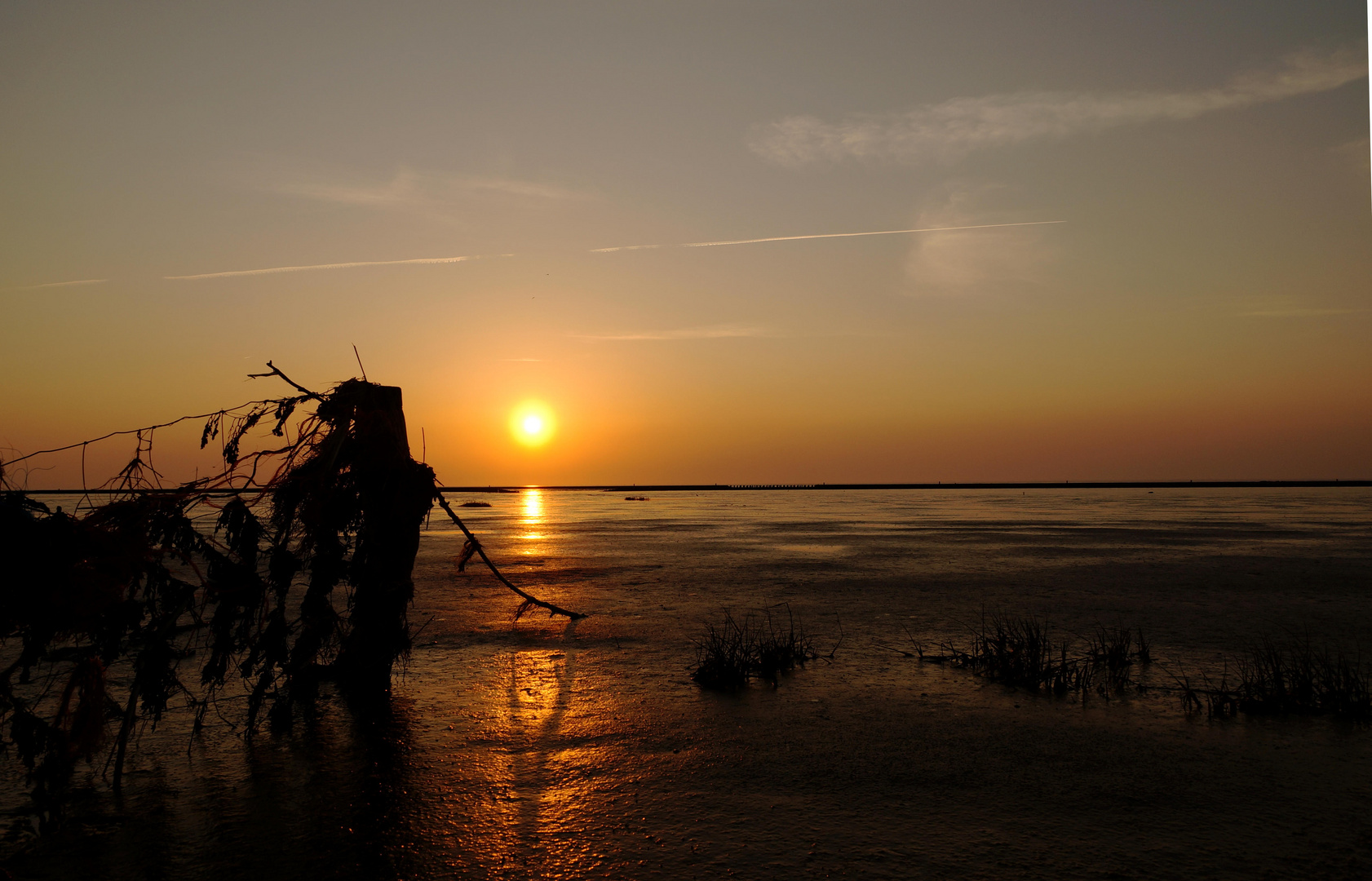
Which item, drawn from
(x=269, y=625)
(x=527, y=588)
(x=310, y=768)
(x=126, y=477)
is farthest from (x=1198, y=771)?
(x=527, y=588)

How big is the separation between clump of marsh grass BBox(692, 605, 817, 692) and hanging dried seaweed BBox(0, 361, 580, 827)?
316 centimetres

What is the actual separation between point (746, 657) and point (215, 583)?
5.67m

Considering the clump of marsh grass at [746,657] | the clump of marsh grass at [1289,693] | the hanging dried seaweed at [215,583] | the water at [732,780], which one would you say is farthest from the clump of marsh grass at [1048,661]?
the hanging dried seaweed at [215,583]

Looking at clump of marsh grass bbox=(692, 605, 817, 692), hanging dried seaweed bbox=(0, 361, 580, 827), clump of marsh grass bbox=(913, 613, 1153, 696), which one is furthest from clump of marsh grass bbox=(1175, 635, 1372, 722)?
hanging dried seaweed bbox=(0, 361, 580, 827)

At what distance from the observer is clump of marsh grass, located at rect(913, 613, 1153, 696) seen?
29.7ft

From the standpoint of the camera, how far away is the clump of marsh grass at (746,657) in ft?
30.0

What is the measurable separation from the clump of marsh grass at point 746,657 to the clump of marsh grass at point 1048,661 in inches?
63.6

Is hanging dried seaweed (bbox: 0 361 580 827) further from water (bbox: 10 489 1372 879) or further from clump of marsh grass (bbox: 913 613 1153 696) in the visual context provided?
clump of marsh grass (bbox: 913 613 1153 696)

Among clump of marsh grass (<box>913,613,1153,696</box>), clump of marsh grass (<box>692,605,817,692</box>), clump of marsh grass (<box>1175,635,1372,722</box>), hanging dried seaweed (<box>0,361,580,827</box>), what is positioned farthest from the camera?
clump of marsh grass (<box>692,605,817,692</box>)

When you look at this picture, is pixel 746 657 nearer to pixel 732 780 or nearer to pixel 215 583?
pixel 732 780

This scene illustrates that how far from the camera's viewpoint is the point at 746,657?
9727 mm

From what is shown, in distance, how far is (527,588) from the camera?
739 inches

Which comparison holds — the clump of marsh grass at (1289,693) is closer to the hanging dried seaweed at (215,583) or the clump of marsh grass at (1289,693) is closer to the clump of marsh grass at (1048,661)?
the clump of marsh grass at (1048,661)

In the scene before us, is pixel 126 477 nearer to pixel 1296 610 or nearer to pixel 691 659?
pixel 691 659
